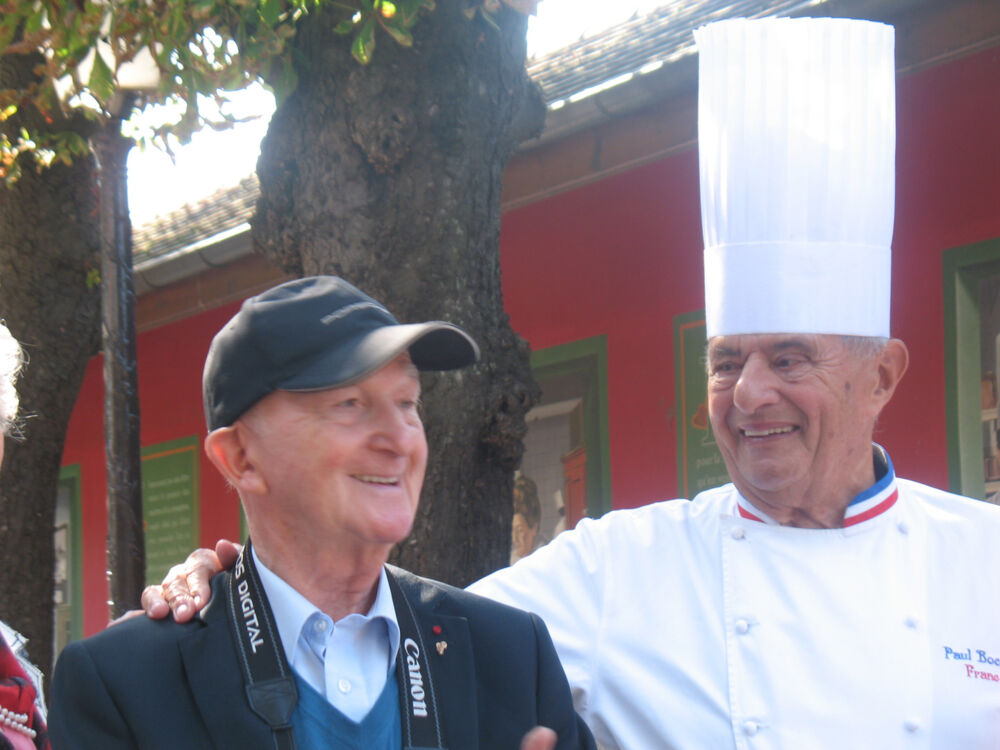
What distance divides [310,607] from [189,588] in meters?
0.23

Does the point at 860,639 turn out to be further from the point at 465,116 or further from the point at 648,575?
the point at 465,116

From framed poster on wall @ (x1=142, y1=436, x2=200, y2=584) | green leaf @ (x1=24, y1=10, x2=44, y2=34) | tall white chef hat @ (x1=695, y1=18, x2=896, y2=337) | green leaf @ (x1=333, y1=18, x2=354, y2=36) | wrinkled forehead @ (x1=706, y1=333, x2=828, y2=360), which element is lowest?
framed poster on wall @ (x1=142, y1=436, x2=200, y2=584)

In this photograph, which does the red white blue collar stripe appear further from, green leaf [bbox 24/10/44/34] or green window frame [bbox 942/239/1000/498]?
green leaf [bbox 24/10/44/34]

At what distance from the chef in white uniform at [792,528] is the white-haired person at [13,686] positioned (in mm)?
884

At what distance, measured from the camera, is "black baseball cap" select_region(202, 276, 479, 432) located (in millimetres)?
1868

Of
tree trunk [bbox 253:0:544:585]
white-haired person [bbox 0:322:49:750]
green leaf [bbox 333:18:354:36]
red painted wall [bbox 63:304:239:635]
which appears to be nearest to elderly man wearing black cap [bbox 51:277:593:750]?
white-haired person [bbox 0:322:49:750]

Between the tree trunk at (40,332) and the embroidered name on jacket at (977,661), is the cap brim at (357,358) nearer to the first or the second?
the embroidered name on jacket at (977,661)

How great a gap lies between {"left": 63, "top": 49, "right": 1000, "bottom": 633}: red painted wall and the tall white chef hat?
2.28 metres

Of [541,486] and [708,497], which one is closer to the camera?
[708,497]

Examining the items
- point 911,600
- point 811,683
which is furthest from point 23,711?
point 911,600

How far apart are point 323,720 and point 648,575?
1.05 metres

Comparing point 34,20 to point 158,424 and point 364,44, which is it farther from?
point 158,424

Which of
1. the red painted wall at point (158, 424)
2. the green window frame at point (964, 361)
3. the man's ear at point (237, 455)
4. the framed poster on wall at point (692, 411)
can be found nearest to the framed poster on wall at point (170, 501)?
the red painted wall at point (158, 424)

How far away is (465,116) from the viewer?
3.86m
